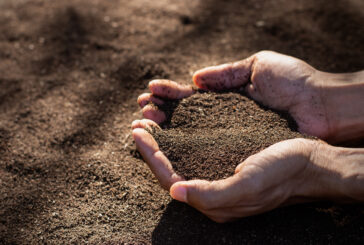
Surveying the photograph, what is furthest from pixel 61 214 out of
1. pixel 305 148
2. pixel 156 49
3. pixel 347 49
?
pixel 347 49

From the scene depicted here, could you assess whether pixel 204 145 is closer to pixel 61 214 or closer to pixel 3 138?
pixel 61 214

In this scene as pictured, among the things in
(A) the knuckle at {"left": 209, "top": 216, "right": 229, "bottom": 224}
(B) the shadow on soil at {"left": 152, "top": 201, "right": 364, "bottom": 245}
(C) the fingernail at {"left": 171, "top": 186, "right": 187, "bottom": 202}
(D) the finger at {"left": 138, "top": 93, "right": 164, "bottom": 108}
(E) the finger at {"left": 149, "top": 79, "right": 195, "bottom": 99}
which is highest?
(E) the finger at {"left": 149, "top": 79, "right": 195, "bottom": 99}

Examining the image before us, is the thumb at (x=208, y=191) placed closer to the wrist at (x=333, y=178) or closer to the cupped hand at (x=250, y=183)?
the cupped hand at (x=250, y=183)

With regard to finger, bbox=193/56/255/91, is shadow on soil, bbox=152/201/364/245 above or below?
below

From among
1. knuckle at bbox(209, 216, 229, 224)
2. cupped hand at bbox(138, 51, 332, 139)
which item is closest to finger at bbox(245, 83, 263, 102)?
cupped hand at bbox(138, 51, 332, 139)

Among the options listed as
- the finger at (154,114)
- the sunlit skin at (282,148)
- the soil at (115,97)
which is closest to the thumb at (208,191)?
the sunlit skin at (282,148)

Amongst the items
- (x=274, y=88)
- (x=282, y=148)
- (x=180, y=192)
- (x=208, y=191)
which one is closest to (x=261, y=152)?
(x=282, y=148)

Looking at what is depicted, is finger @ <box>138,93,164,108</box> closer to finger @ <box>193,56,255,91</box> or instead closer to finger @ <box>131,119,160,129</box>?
finger @ <box>131,119,160,129</box>
